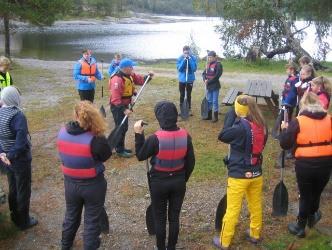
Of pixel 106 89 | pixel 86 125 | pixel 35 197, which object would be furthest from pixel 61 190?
pixel 106 89

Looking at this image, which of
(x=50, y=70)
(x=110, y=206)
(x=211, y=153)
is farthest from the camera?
(x=50, y=70)

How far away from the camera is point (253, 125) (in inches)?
181

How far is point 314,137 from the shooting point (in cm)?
470

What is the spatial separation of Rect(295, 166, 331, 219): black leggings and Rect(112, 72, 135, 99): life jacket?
3.69m

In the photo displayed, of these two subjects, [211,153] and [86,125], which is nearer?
[86,125]

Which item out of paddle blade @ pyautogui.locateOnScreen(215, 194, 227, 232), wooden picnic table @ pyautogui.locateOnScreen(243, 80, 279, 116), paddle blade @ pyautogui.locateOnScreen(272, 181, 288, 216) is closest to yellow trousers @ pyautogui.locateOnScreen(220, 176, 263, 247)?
paddle blade @ pyautogui.locateOnScreen(215, 194, 227, 232)

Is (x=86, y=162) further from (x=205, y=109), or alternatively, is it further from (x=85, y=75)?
(x=205, y=109)

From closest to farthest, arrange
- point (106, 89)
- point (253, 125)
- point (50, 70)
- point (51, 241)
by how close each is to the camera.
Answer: point (253, 125), point (51, 241), point (106, 89), point (50, 70)

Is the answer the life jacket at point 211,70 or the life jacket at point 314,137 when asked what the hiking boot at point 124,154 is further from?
the life jacket at point 314,137

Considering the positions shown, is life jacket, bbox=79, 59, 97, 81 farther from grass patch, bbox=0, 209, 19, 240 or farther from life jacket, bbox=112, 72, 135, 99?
grass patch, bbox=0, 209, 19, 240

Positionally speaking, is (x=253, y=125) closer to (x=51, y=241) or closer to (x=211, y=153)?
(x=51, y=241)

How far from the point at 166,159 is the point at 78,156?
2.83 ft

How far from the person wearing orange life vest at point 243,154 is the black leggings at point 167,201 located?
1.94 ft

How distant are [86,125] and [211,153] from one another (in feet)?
14.4
